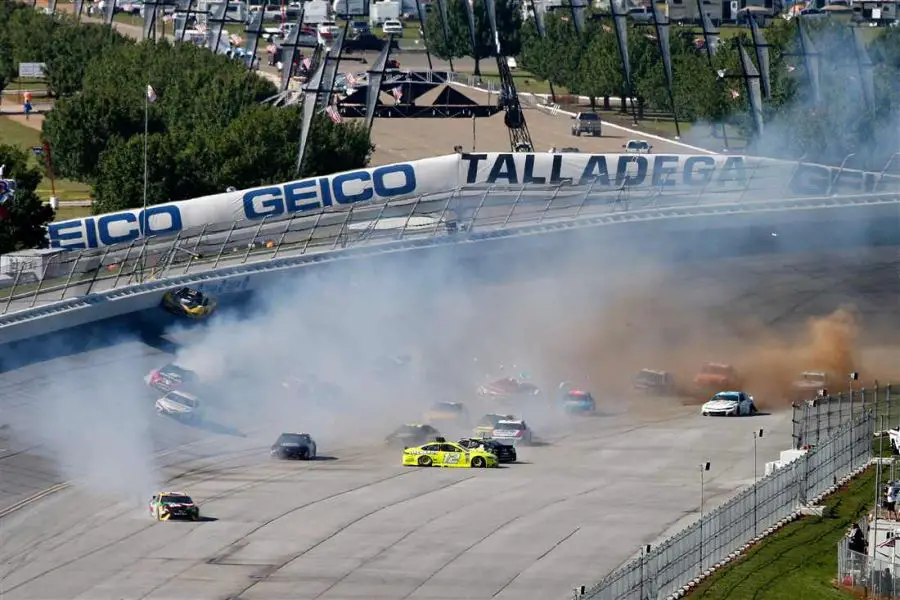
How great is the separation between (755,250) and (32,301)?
3327 cm

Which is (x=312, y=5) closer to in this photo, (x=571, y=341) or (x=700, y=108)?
(x=700, y=108)

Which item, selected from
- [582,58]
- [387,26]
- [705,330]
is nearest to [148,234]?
[705,330]

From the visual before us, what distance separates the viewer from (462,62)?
598ft

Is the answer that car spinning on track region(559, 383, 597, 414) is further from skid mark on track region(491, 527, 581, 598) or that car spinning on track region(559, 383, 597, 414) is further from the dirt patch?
the dirt patch

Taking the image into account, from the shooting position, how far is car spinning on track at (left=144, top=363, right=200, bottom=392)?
73188 mm

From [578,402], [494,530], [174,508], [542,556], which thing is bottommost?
[578,402]

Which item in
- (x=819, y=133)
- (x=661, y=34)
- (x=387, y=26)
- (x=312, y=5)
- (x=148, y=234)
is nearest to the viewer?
(x=148, y=234)

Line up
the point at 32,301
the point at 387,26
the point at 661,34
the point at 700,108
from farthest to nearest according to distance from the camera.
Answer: the point at 387,26
the point at 700,108
the point at 661,34
the point at 32,301

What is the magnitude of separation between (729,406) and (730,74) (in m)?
52.3

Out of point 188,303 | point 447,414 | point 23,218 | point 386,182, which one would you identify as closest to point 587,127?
point 386,182

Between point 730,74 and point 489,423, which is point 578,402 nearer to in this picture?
point 489,423

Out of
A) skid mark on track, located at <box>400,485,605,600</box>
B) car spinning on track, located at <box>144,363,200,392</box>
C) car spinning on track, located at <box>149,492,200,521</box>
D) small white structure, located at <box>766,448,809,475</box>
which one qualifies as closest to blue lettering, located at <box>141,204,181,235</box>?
car spinning on track, located at <box>144,363,200,392</box>

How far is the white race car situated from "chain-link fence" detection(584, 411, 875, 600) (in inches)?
325

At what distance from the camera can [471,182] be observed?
95.5 meters
